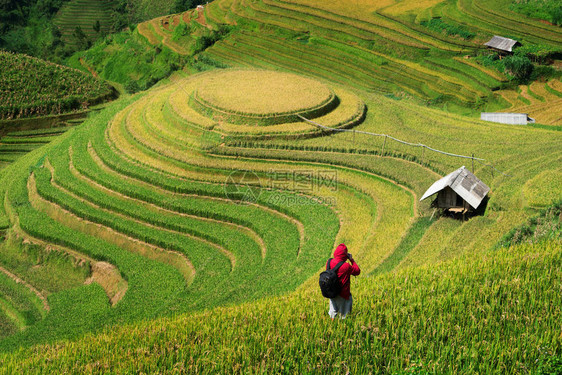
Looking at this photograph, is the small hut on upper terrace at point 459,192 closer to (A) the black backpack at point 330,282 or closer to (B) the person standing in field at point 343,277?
(B) the person standing in field at point 343,277

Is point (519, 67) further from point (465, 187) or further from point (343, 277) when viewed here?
point (343, 277)

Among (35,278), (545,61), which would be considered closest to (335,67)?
(545,61)

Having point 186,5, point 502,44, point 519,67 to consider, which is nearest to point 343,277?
point 519,67

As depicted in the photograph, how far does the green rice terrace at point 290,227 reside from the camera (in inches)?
309

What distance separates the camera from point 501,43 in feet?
136

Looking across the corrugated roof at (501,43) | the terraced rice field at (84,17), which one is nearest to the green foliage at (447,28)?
the corrugated roof at (501,43)

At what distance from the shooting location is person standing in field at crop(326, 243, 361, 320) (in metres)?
7.77

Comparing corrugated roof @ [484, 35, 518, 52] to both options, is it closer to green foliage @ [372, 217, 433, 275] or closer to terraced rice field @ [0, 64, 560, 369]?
terraced rice field @ [0, 64, 560, 369]

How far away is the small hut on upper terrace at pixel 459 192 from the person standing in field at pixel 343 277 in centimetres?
920

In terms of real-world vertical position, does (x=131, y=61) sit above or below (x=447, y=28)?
below

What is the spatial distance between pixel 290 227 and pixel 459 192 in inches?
285

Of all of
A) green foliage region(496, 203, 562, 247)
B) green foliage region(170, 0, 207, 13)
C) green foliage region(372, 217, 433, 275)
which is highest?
green foliage region(496, 203, 562, 247)

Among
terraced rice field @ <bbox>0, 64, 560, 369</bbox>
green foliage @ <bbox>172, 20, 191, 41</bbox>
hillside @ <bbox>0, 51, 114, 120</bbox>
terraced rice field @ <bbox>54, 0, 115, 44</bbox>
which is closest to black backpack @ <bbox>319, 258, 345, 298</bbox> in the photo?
terraced rice field @ <bbox>0, 64, 560, 369</bbox>

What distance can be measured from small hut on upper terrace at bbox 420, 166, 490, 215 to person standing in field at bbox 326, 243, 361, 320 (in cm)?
920
